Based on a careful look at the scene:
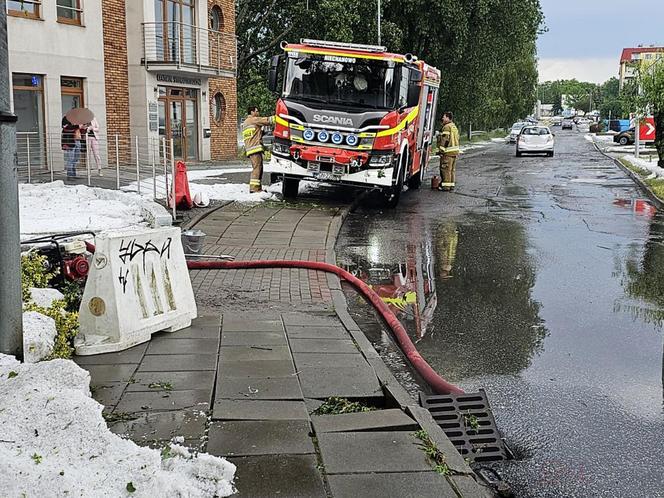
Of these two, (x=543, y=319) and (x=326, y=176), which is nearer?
(x=543, y=319)

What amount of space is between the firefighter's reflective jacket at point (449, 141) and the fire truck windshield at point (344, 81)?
437cm

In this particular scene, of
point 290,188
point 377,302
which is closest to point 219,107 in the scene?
point 290,188

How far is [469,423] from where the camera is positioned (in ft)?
17.1

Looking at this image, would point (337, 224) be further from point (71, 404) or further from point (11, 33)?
point (11, 33)

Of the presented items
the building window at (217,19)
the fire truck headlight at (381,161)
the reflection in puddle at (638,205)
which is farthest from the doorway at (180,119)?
the reflection in puddle at (638,205)

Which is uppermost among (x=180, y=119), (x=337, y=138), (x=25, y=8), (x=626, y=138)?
(x=25, y=8)

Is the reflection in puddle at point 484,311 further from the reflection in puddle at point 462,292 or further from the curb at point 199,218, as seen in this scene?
the curb at point 199,218

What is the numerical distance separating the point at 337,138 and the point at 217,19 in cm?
1788

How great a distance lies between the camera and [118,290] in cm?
607

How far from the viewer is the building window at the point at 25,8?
21188 mm

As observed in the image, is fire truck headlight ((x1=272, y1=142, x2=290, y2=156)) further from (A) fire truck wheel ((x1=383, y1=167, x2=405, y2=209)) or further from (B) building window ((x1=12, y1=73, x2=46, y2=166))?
(B) building window ((x1=12, y1=73, x2=46, y2=166))

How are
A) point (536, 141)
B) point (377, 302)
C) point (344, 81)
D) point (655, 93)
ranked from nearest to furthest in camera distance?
point (377, 302), point (344, 81), point (655, 93), point (536, 141)

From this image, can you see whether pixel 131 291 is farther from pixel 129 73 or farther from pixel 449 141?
pixel 129 73

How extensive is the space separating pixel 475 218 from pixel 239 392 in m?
11.6
